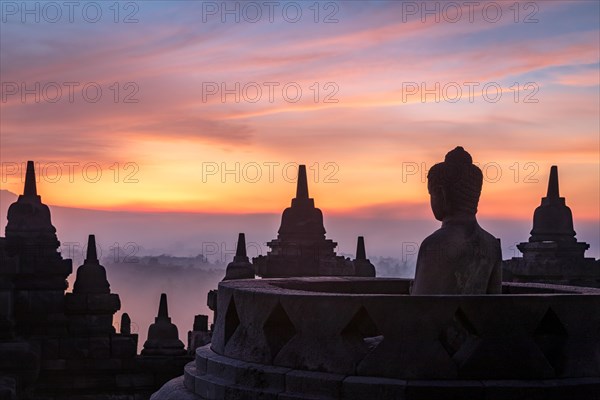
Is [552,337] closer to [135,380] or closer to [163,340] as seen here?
[135,380]

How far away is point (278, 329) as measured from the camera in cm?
729

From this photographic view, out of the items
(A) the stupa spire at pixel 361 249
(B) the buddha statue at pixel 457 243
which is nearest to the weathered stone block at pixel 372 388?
(B) the buddha statue at pixel 457 243

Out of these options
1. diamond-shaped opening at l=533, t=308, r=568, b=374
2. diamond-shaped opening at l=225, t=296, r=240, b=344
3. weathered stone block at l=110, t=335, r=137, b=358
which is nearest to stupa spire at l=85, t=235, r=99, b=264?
weathered stone block at l=110, t=335, r=137, b=358

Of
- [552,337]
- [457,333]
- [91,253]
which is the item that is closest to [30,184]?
[91,253]

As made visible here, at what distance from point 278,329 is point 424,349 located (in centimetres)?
119

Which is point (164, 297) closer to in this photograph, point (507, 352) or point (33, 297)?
point (33, 297)

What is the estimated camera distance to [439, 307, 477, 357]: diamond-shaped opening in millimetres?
6707

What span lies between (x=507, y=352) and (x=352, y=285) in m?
3.17

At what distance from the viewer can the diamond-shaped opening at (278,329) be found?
283 inches

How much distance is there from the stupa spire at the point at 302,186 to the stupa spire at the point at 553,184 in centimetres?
508

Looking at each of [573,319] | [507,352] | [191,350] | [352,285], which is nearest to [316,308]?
[507,352]

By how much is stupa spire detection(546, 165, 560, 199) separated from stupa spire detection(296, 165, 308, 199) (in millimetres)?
5077

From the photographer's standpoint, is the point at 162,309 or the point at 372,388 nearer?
the point at 372,388

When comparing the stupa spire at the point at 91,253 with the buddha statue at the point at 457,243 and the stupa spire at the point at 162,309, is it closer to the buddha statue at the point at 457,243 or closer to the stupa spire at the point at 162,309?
the stupa spire at the point at 162,309
